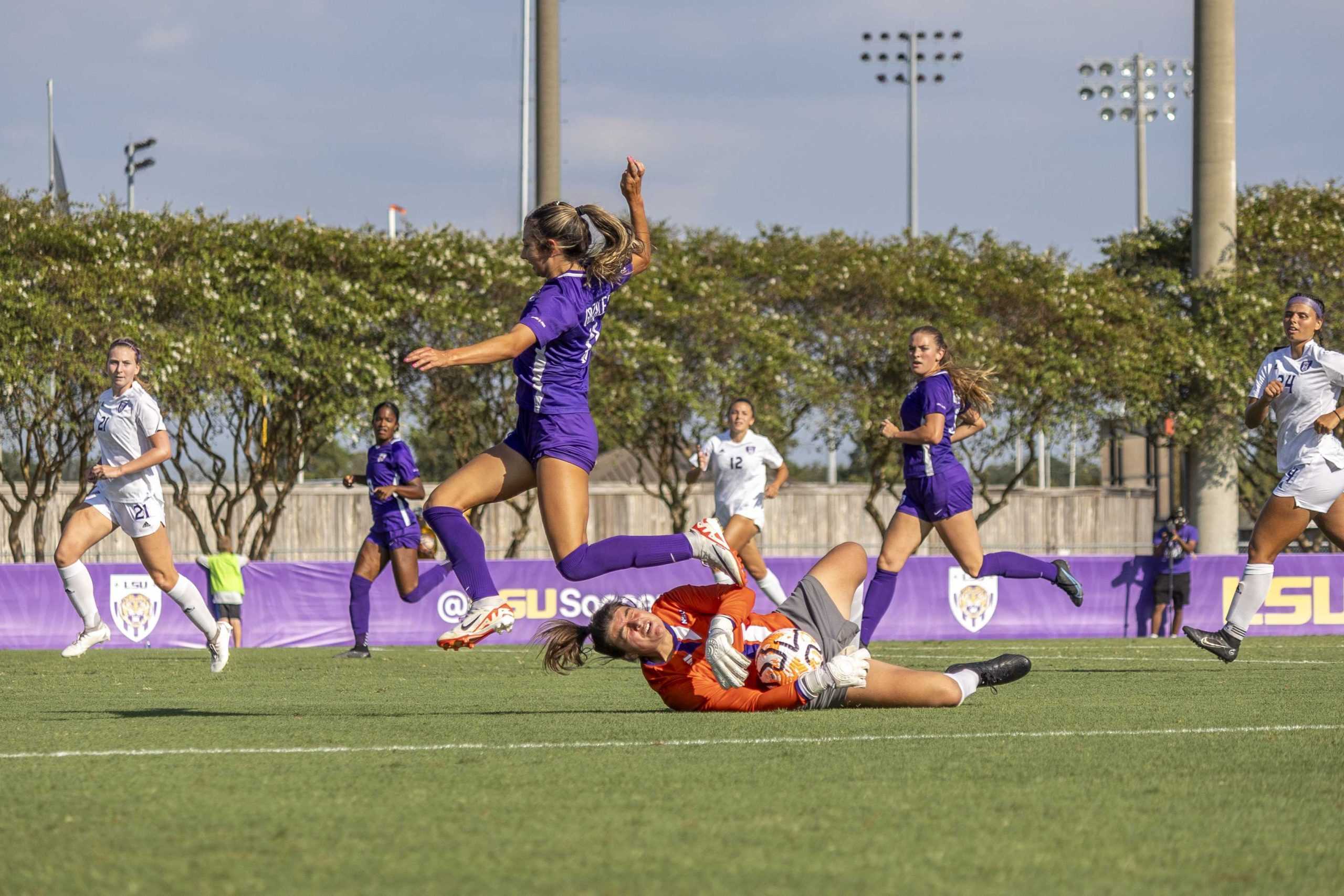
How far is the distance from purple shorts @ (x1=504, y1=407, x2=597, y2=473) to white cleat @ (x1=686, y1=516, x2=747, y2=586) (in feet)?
2.01

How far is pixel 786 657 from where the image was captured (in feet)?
22.1

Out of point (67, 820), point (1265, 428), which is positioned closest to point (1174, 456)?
point (1265, 428)

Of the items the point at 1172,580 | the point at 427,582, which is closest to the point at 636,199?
the point at 427,582

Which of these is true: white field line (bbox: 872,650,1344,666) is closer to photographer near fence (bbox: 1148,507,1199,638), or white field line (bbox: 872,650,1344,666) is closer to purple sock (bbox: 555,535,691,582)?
photographer near fence (bbox: 1148,507,1199,638)

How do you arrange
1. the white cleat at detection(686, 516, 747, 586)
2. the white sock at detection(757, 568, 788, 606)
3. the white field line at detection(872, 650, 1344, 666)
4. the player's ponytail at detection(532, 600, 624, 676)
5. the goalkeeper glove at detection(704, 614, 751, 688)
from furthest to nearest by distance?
the white sock at detection(757, 568, 788, 606), the white field line at detection(872, 650, 1344, 666), the white cleat at detection(686, 516, 747, 586), the player's ponytail at detection(532, 600, 624, 676), the goalkeeper glove at detection(704, 614, 751, 688)

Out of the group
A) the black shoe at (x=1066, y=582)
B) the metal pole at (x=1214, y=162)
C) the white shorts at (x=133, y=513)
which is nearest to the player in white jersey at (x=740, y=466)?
the black shoe at (x=1066, y=582)

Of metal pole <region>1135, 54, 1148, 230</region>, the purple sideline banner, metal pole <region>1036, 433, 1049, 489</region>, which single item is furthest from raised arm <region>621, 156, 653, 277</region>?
metal pole <region>1135, 54, 1148, 230</region>

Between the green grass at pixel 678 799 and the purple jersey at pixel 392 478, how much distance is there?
5313mm

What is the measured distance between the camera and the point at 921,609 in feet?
61.5

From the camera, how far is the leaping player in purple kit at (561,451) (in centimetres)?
729

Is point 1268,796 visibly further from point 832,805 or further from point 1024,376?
point 1024,376

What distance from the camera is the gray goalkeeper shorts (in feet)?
23.1

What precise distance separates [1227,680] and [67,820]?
23.9 feet

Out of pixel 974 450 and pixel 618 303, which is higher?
pixel 618 303
